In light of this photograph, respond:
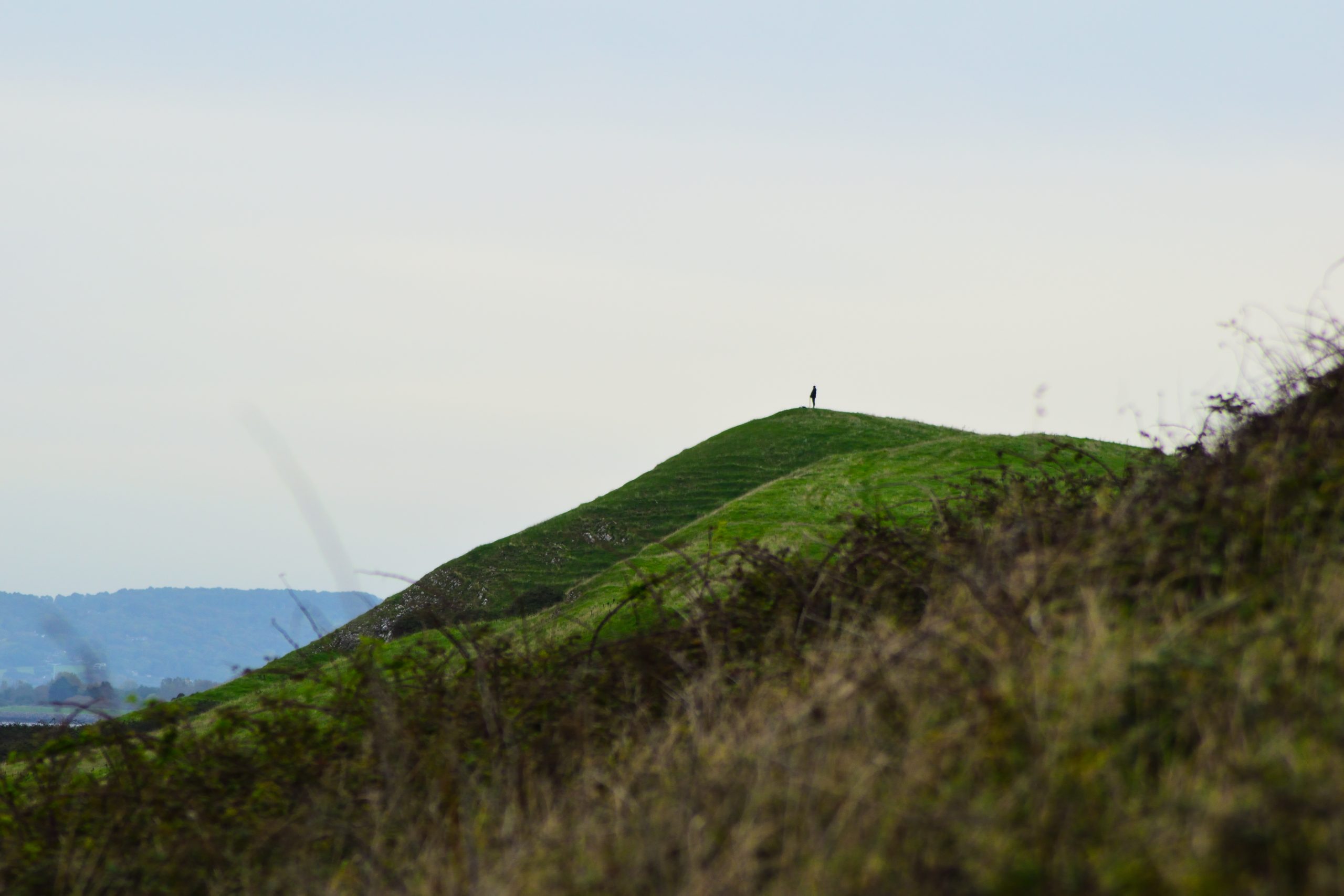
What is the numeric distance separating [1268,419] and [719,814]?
6.27 meters

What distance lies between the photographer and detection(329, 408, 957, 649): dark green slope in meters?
35.7

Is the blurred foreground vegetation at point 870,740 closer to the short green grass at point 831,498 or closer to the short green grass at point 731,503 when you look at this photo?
the short green grass at point 731,503

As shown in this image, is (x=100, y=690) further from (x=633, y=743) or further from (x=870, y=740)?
(x=870, y=740)

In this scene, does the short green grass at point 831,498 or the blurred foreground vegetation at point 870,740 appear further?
the short green grass at point 831,498

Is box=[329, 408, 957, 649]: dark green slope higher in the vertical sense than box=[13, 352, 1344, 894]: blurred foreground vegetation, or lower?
higher

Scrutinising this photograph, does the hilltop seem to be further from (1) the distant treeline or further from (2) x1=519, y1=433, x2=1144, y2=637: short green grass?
(2) x1=519, y1=433, x2=1144, y2=637: short green grass

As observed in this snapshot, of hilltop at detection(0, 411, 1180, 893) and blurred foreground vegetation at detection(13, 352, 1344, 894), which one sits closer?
blurred foreground vegetation at detection(13, 352, 1344, 894)

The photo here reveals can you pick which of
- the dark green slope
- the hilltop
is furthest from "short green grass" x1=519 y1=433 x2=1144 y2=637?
the dark green slope

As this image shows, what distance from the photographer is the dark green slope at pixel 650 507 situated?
3569 centimetres

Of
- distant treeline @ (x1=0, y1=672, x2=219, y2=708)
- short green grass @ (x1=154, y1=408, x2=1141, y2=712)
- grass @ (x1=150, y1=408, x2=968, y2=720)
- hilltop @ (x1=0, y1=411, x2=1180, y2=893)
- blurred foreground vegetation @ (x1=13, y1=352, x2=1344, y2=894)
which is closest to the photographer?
blurred foreground vegetation @ (x1=13, y1=352, x2=1344, y2=894)

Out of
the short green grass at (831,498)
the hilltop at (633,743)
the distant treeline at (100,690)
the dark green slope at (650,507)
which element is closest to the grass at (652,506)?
the dark green slope at (650,507)

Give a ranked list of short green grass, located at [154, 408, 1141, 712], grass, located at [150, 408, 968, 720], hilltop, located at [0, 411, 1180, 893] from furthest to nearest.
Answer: grass, located at [150, 408, 968, 720], short green grass, located at [154, 408, 1141, 712], hilltop, located at [0, 411, 1180, 893]

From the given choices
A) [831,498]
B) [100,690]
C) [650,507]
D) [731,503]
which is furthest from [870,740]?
[650,507]

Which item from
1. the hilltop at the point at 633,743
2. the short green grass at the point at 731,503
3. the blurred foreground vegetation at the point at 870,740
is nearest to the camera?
the blurred foreground vegetation at the point at 870,740
